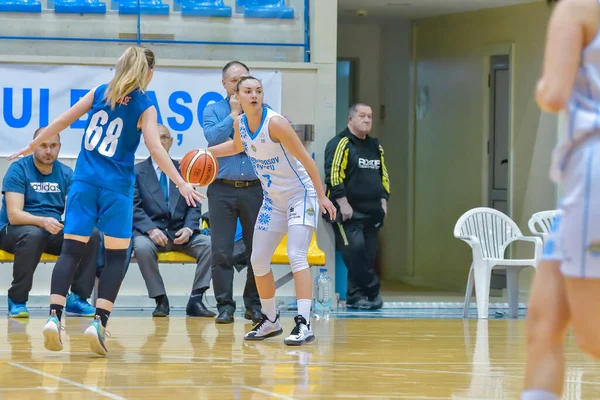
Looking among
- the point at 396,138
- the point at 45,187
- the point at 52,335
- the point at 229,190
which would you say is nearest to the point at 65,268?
the point at 52,335

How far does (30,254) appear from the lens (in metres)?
7.75

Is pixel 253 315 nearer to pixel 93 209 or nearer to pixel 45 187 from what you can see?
pixel 45 187

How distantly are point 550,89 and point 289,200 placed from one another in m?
3.68

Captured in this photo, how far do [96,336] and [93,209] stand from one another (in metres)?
0.65

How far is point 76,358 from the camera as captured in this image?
4.99 meters

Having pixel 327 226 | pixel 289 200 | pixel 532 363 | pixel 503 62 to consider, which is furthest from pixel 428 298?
pixel 532 363

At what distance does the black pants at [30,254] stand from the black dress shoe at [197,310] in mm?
835

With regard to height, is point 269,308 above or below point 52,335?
below

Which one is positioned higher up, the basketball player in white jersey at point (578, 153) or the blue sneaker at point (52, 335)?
the basketball player in white jersey at point (578, 153)

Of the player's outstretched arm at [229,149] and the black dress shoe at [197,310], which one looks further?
the black dress shoe at [197,310]

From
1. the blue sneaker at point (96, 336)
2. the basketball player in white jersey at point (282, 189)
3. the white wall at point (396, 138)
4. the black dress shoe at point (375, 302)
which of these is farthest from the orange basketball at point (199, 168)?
the white wall at point (396, 138)

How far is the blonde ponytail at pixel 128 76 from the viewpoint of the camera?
16.3ft

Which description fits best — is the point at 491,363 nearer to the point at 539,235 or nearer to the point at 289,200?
the point at 289,200

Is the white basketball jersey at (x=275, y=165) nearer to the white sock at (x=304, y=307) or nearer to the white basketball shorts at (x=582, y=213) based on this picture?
the white sock at (x=304, y=307)
